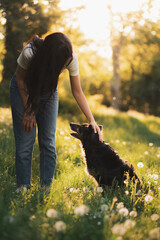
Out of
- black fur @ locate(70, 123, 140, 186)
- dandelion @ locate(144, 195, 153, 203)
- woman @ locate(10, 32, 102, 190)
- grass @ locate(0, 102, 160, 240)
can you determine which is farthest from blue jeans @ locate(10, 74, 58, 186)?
dandelion @ locate(144, 195, 153, 203)

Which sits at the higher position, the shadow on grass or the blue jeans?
the blue jeans

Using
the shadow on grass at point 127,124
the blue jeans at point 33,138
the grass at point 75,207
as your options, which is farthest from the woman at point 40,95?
the shadow on grass at point 127,124

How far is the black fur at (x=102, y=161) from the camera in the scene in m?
3.15

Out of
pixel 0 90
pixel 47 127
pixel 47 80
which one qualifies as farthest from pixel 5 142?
pixel 0 90

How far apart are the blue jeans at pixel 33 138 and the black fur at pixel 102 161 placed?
551 mm

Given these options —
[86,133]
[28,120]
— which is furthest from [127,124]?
[28,120]

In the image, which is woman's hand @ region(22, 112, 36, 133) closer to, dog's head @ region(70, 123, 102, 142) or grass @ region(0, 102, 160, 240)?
grass @ region(0, 102, 160, 240)

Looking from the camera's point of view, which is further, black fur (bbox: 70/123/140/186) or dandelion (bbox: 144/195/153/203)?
black fur (bbox: 70/123/140/186)

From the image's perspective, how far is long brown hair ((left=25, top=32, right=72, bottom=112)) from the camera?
2598 millimetres

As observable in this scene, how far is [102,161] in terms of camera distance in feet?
10.9

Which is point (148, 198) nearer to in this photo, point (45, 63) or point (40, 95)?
point (40, 95)

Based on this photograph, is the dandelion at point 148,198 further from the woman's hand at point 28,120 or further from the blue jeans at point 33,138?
the woman's hand at point 28,120

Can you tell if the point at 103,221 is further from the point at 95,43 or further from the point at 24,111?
the point at 95,43

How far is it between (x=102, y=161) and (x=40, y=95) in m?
1.22
